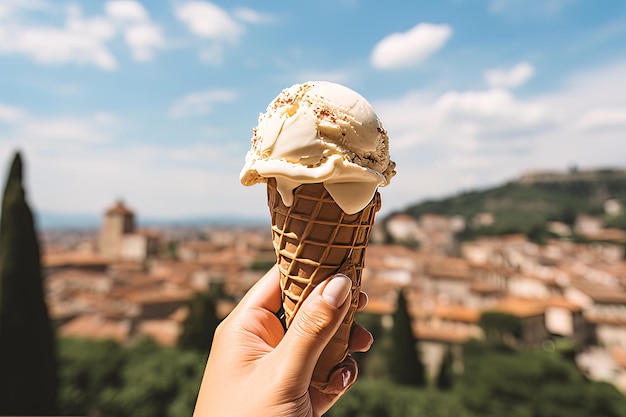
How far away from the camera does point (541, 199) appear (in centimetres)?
6469

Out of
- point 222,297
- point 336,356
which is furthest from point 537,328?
point 336,356

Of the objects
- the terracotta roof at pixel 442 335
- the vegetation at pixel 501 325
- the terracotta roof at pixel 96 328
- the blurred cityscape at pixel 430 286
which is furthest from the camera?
the vegetation at pixel 501 325

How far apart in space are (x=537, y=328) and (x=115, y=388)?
21.4m

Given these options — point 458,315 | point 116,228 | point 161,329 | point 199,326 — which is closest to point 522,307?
point 458,315

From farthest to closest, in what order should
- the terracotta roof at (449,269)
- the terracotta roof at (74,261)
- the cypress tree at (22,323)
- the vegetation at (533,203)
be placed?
the vegetation at (533,203) → the terracotta roof at (74,261) → the terracotta roof at (449,269) → the cypress tree at (22,323)

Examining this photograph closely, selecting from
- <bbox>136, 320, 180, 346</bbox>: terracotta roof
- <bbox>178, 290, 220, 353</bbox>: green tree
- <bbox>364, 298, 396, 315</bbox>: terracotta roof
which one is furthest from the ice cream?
<bbox>364, 298, 396, 315</bbox>: terracotta roof

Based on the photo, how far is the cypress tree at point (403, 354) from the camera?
15375mm

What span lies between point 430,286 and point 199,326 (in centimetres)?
1901

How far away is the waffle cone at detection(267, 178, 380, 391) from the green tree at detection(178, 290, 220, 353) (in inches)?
568

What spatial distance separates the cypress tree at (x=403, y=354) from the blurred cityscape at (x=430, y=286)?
3992 millimetres

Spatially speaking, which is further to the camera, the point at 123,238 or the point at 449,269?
the point at 123,238

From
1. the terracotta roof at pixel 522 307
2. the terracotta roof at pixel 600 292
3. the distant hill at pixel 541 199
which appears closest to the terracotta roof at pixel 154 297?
the terracotta roof at pixel 522 307

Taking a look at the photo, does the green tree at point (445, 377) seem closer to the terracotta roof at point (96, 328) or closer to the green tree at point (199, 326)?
the green tree at point (199, 326)

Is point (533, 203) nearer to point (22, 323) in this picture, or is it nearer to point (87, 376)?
point (87, 376)
